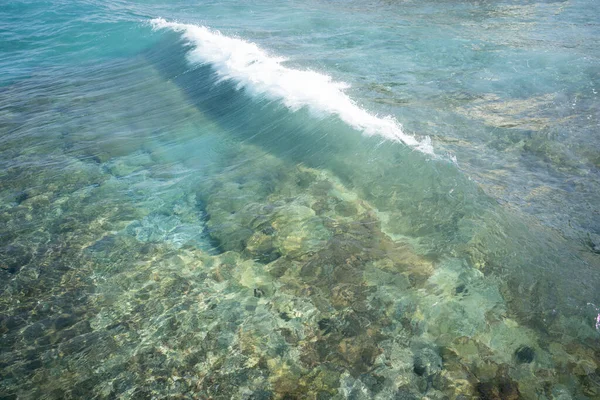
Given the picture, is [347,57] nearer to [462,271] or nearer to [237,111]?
[237,111]

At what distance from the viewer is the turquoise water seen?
447 cm

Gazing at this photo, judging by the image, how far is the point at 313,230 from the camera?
6422 millimetres

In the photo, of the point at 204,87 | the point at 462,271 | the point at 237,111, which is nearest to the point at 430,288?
the point at 462,271

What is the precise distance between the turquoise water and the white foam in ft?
0.29

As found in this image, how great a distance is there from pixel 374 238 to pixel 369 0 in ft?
63.2

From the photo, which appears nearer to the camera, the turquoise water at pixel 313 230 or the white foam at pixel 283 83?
the turquoise water at pixel 313 230

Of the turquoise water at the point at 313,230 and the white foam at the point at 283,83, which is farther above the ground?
the white foam at the point at 283,83

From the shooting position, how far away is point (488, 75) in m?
11.6

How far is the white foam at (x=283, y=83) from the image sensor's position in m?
8.94

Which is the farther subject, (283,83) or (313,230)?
(283,83)

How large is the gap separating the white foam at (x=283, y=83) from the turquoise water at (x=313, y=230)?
9 centimetres

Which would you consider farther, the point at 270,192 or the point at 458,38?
the point at 458,38

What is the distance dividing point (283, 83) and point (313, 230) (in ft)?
20.7

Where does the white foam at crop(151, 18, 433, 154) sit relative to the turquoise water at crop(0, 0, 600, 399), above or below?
above
